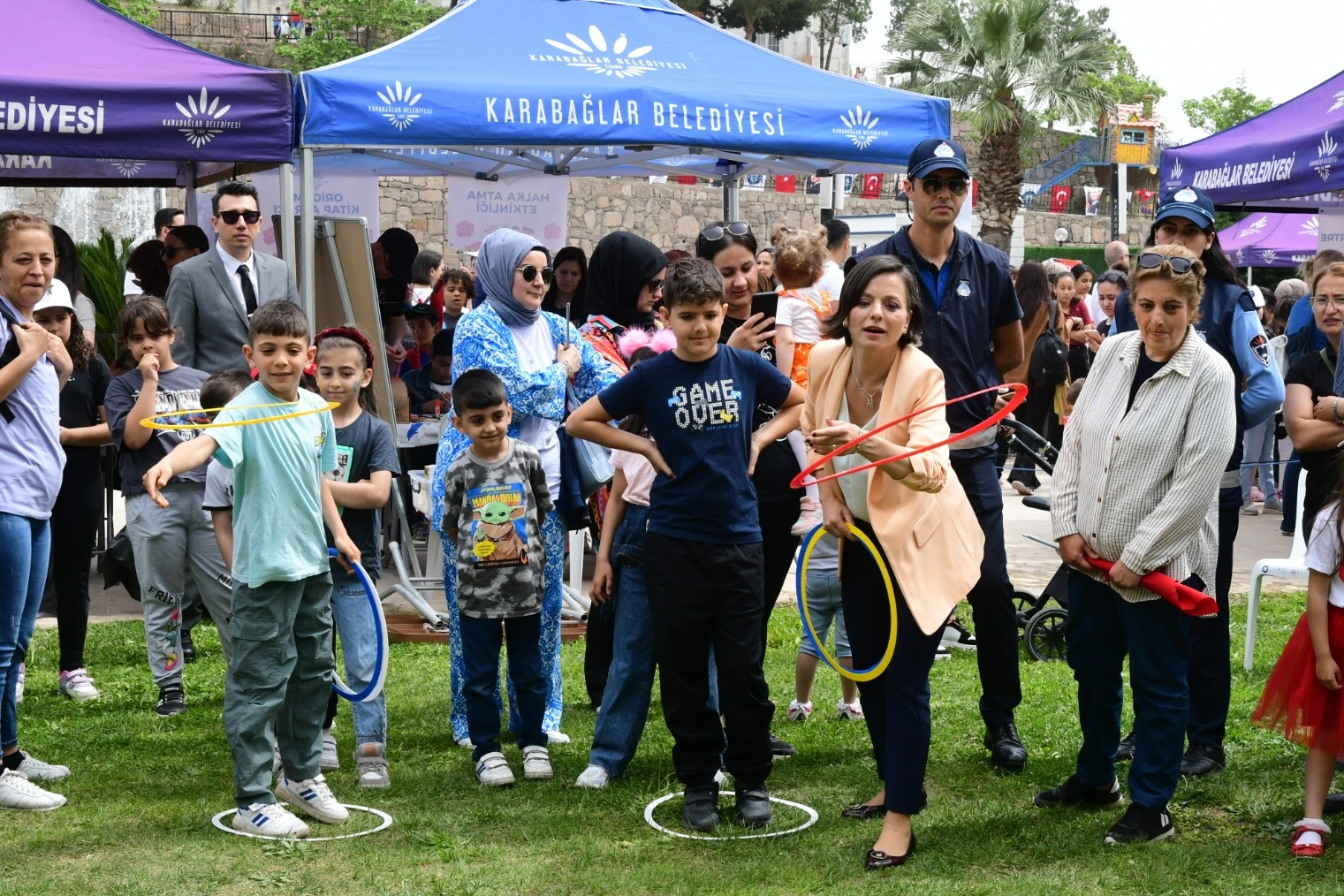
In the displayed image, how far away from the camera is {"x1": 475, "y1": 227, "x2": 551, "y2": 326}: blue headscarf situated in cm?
A: 573

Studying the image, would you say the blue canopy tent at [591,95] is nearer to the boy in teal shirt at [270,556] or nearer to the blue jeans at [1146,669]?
the boy in teal shirt at [270,556]

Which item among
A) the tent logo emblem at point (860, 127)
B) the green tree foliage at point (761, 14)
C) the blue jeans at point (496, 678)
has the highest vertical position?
the green tree foliage at point (761, 14)

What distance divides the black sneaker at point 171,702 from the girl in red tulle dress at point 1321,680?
4536 millimetres

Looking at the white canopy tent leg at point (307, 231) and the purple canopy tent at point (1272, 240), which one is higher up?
the purple canopy tent at point (1272, 240)

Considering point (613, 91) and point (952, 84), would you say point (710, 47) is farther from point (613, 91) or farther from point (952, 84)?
point (952, 84)

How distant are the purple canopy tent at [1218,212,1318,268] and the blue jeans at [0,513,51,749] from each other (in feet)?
69.8

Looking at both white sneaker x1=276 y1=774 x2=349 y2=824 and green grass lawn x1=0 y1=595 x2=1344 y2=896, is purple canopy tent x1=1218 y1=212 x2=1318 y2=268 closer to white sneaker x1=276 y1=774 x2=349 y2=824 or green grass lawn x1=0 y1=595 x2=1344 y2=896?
green grass lawn x1=0 y1=595 x2=1344 y2=896

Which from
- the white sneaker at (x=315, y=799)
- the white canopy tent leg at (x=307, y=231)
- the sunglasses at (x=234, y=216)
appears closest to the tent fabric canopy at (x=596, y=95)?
the white canopy tent leg at (x=307, y=231)

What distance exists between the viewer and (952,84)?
116 ft

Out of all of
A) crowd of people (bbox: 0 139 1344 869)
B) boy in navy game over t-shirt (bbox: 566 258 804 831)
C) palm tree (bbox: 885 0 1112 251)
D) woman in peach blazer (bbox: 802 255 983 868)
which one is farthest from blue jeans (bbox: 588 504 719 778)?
palm tree (bbox: 885 0 1112 251)

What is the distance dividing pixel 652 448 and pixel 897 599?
0.92m

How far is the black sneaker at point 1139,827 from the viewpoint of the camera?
4359mm

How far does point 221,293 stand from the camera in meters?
6.75

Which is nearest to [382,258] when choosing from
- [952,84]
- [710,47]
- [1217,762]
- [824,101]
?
[710,47]
